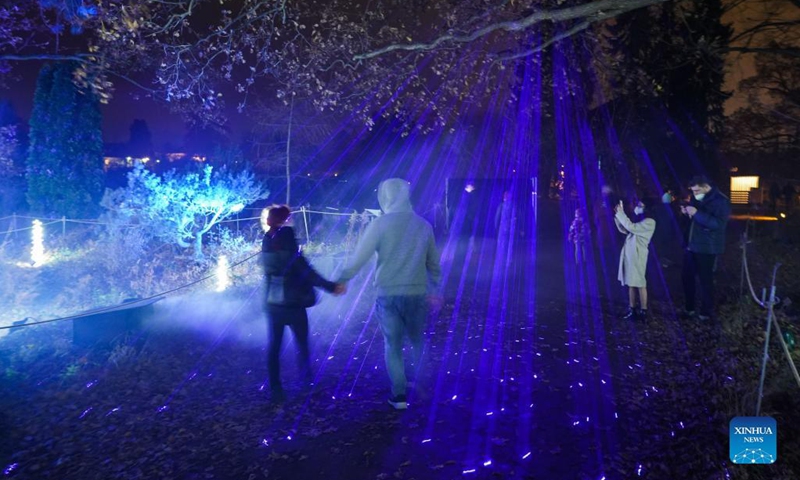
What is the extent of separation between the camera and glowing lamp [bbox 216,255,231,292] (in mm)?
9231

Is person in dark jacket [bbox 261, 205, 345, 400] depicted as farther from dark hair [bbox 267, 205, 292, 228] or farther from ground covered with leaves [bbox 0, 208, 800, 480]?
ground covered with leaves [bbox 0, 208, 800, 480]

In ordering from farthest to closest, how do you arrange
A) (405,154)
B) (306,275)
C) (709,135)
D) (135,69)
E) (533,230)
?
(405,154), (709,135), (533,230), (135,69), (306,275)

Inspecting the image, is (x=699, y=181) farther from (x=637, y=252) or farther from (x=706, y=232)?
(x=637, y=252)

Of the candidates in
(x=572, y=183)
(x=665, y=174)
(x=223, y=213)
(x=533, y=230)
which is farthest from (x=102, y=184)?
(x=665, y=174)

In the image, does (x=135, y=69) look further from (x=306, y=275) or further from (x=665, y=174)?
(x=665, y=174)

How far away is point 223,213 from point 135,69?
10.9 feet

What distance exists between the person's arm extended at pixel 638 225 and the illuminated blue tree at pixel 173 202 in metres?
7.79

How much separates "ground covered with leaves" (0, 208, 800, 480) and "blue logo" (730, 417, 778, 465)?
9cm

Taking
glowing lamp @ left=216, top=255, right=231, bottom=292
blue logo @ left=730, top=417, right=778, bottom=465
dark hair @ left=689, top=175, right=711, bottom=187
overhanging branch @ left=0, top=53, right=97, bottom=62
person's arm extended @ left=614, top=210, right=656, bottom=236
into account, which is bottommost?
blue logo @ left=730, top=417, right=778, bottom=465

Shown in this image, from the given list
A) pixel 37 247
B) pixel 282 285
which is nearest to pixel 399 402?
pixel 282 285

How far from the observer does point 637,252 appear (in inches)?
289

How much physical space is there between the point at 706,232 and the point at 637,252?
3.15ft

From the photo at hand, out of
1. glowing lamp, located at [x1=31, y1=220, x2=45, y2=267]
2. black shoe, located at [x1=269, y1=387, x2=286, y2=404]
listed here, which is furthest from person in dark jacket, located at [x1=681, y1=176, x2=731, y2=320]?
glowing lamp, located at [x1=31, y1=220, x2=45, y2=267]

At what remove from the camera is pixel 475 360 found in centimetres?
600
